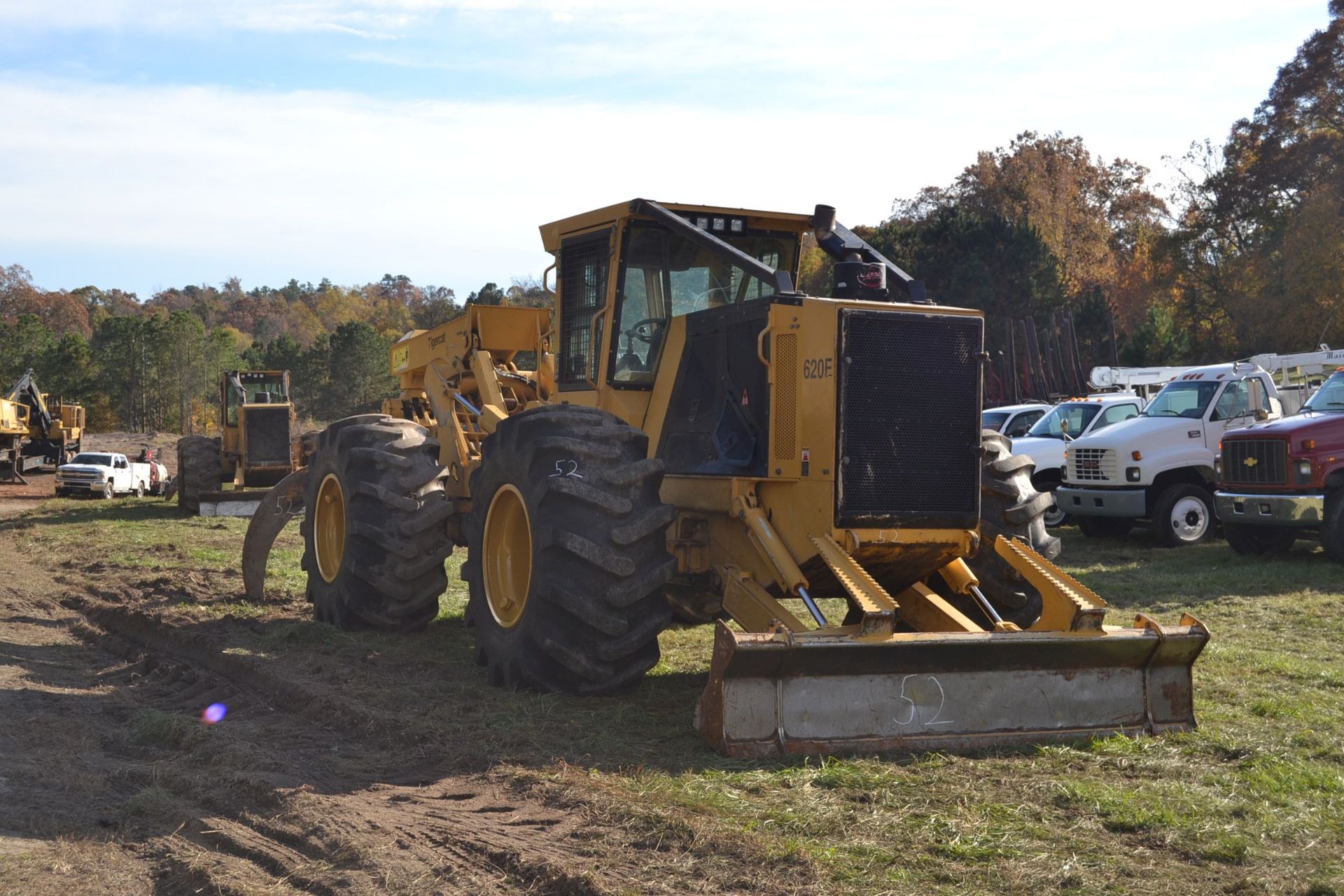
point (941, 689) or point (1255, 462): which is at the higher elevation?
point (1255, 462)

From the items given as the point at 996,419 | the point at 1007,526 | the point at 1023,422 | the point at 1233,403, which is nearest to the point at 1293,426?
the point at 1233,403

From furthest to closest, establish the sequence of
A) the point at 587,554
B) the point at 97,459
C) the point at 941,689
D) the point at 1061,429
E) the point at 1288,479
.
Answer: the point at 97,459 → the point at 1061,429 → the point at 1288,479 → the point at 587,554 → the point at 941,689

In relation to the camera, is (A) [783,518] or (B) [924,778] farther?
(A) [783,518]

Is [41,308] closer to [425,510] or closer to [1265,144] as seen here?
[1265,144]

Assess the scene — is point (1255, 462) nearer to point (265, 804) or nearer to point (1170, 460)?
point (1170, 460)

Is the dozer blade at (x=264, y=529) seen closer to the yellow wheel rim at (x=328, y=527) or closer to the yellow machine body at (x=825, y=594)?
the yellow wheel rim at (x=328, y=527)

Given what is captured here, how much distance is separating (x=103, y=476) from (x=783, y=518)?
95.3 feet

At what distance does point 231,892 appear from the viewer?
4688mm

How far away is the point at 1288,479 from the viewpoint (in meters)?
15.0

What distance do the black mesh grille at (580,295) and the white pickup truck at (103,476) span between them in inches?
1041

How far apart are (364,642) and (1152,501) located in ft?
39.4

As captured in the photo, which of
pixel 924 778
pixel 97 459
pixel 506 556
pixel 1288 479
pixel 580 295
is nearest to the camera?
pixel 924 778

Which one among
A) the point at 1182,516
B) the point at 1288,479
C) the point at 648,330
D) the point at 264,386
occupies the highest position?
the point at 264,386

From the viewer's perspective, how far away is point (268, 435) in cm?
2595
